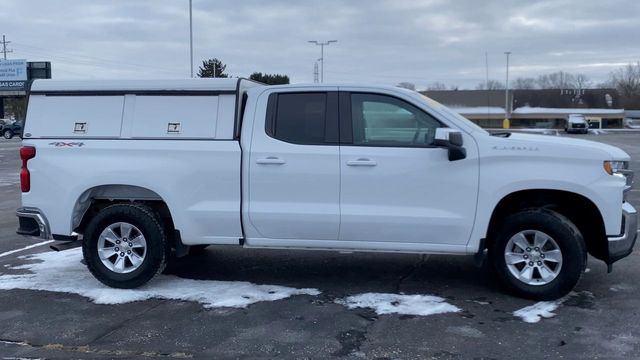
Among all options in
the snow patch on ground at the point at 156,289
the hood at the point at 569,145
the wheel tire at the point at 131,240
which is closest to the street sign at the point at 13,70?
the snow patch on ground at the point at 156,289

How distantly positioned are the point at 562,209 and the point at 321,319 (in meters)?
2.57

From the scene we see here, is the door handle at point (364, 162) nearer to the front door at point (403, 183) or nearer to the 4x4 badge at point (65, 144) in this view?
the front door at point (403, 183)

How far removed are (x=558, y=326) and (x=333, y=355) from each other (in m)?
1.94

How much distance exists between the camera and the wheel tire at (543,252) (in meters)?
5.76

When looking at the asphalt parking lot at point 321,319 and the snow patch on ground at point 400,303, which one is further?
the snow patch on ground at point 400,303

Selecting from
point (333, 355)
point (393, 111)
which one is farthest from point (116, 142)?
point (333, 355)

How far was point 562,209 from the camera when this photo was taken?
6.13 meters

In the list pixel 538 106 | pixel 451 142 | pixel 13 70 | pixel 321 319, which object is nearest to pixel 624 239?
pixel 451 142

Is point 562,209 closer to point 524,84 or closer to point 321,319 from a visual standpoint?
point 321,319

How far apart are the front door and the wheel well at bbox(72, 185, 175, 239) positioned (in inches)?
75.3

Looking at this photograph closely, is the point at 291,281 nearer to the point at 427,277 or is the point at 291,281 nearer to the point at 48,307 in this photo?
the point at 427,277

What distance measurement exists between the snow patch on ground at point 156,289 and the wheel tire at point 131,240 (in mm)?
123

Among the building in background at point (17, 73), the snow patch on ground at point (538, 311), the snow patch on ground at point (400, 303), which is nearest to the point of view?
the snow patch on ground at point (538, 311)

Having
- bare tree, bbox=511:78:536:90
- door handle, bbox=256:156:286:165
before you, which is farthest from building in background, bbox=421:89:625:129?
door handle, bbox=256:156:286:165
